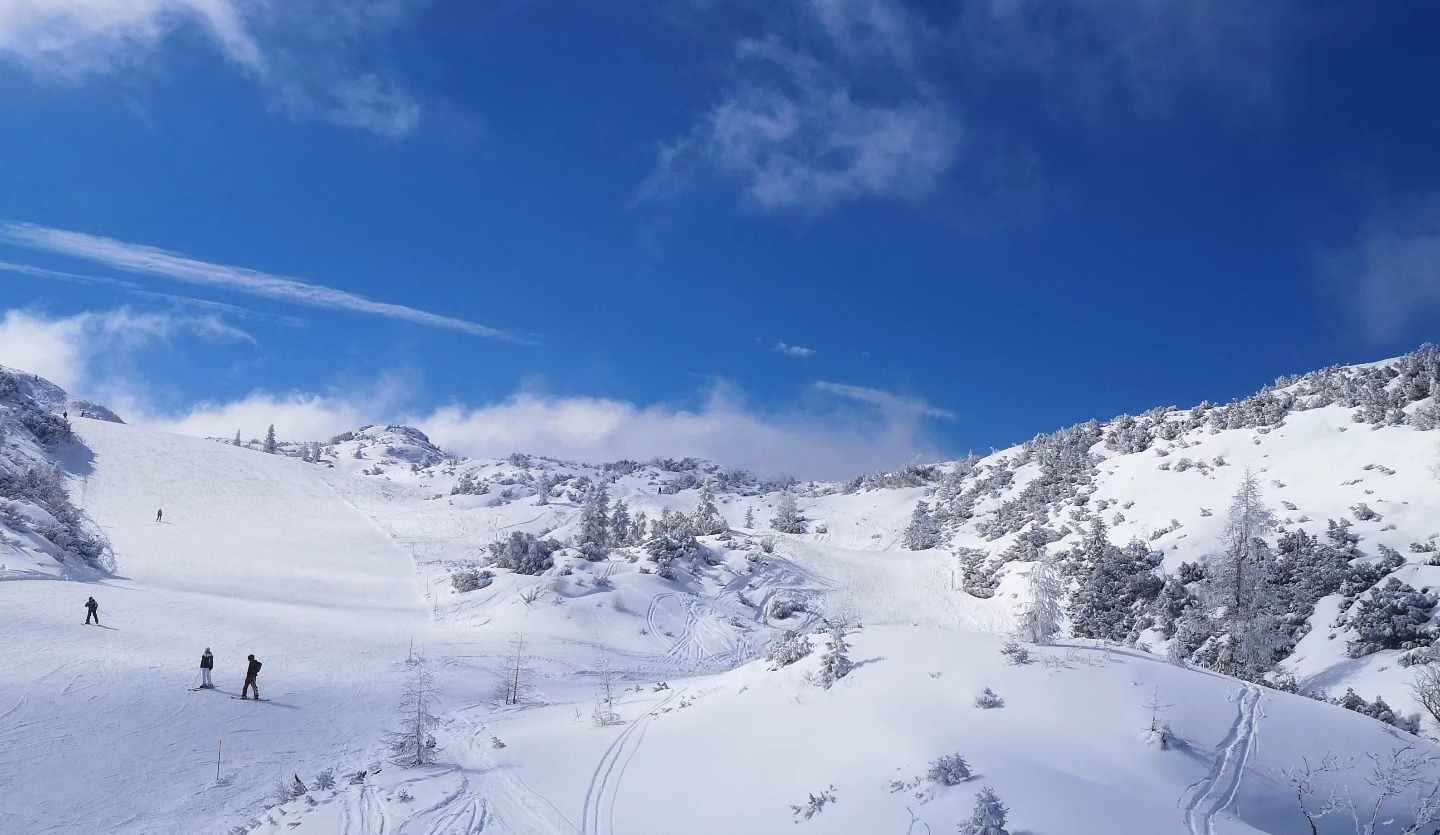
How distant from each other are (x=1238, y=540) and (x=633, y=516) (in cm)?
6771

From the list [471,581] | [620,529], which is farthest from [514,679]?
[620,529]

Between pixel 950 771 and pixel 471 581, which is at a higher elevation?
pixel 471 581

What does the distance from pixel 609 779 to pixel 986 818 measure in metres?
8.33

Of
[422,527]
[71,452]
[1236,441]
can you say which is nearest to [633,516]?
[422,527]

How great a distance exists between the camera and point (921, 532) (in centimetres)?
6812

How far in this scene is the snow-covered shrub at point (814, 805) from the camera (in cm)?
1255

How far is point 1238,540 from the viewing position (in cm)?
2783

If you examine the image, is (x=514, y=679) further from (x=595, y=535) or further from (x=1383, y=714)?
(x=595, y=535)

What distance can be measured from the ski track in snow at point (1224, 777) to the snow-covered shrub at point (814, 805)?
5.31m

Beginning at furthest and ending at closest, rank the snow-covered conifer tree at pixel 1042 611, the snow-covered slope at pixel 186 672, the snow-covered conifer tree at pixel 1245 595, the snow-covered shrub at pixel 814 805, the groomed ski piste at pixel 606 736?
the snow-covered conifer tree at pixel 1245 595, the snow-covered conifer tree at pixel 1042 611, the snow-covered slope at pixel 186 672, the snow-covered shrub at pixel 814 805, the groomed ski piste at pixel 606 736

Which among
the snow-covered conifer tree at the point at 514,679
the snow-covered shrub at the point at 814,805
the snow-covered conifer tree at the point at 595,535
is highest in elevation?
the snow-covered conifer tree at the point at 595,535

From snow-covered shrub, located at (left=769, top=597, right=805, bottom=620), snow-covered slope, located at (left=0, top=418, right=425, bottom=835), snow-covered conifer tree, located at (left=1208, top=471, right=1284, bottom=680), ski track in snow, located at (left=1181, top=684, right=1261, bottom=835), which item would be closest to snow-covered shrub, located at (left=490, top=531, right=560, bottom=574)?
snow-covered slope, located at (left=0, top=418, right=425, bottom=835)

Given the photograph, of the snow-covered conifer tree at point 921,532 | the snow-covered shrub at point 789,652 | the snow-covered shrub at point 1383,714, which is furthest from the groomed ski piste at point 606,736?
the snow-covered conifer tree at point 921,532

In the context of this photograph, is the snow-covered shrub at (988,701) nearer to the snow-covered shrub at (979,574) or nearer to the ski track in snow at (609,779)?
the ski track in snow at (609,779)
